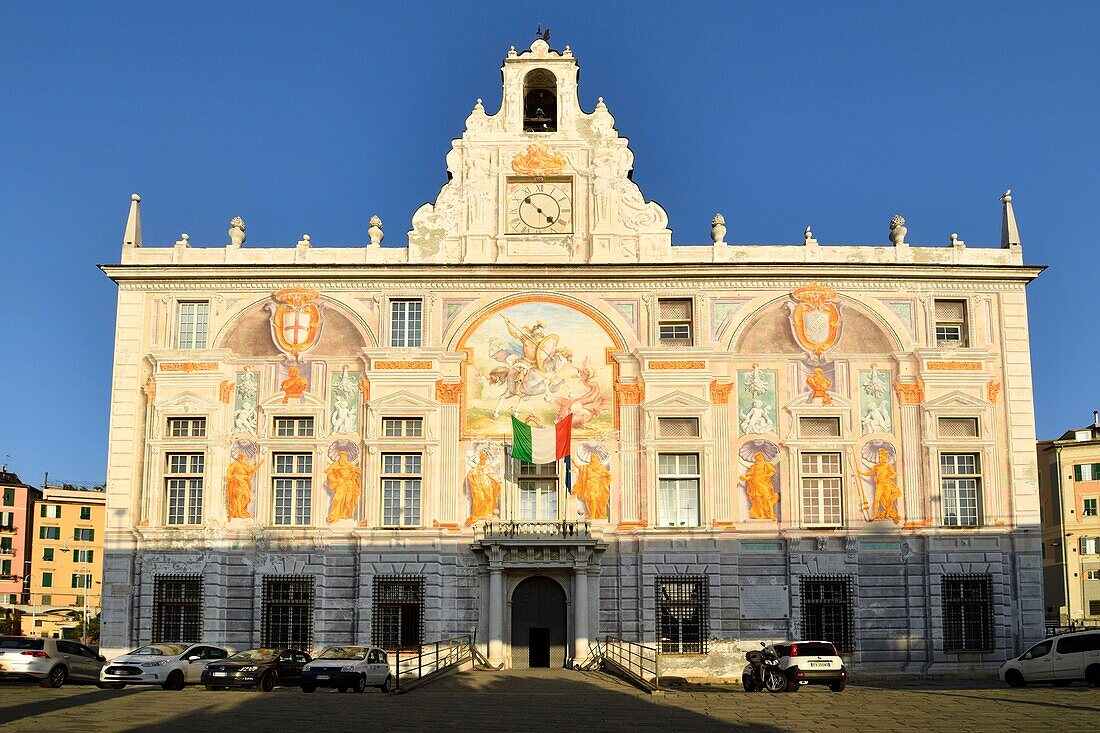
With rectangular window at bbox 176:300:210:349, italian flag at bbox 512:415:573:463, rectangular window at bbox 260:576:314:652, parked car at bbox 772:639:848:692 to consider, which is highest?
rectangular window at bbox 176:300:210:349

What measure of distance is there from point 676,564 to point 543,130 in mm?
16312

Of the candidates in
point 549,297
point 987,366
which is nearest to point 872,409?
point 987,366

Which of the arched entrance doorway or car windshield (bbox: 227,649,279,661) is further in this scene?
the arched entrance doorway

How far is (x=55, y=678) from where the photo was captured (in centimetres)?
3453

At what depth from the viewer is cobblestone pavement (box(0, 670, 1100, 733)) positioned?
80.0 feet

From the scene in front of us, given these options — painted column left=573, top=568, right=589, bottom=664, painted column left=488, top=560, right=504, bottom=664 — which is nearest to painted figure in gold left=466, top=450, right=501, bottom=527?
painted column left=488, top=560, right=504, bottom=664

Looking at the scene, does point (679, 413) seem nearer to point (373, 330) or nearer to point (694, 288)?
point (694, 288)

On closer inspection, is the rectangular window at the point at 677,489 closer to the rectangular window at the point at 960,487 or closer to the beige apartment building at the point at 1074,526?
the rectangular window at the point at 960,487

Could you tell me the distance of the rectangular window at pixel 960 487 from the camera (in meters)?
42.7

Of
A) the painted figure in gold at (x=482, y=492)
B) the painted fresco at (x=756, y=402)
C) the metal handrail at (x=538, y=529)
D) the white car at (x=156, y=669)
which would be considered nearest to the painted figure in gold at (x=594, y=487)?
the metal handrail at (x=538, y=529)

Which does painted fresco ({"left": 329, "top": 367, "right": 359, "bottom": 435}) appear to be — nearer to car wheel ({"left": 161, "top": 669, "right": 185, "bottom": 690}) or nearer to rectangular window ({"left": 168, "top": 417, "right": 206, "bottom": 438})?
rectangular window ({"left": 168, "top": 417, "right": 206, "bottom": 438})

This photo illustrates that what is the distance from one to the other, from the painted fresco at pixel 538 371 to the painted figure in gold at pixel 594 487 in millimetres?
1315

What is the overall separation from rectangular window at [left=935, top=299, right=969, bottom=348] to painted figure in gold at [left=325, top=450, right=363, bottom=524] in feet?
67.3

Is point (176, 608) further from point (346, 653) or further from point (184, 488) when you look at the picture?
point (346, 653)
